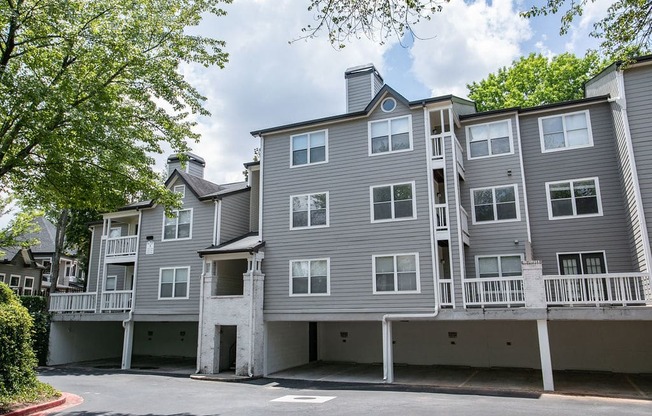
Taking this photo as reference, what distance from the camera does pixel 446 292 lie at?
1598 centimetres

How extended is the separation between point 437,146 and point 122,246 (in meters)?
16.2

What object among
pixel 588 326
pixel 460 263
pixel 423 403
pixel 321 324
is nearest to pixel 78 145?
pixel 423 403

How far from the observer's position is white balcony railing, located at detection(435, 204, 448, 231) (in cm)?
1651

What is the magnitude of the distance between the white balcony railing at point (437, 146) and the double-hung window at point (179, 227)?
1166 cm

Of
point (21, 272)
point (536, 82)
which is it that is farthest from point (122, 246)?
point (536, 82)

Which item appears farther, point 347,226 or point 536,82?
point 536,82

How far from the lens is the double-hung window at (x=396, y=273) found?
16562 mm

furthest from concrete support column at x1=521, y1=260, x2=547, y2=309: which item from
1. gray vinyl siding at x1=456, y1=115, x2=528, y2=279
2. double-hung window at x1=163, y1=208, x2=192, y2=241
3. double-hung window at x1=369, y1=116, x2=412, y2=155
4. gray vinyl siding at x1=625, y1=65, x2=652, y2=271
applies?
double-hung window at x1=163, y1=208, x2=192, y2=241

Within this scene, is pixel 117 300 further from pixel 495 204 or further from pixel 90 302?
pixel 495 204

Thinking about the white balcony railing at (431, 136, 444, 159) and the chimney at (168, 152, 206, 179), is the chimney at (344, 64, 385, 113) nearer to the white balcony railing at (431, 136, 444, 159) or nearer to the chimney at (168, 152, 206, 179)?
the white balcony railing at (431, 136, 444, 159)

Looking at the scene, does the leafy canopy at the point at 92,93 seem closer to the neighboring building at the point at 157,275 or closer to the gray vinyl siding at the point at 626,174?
the neighboring building at the point at 157,275

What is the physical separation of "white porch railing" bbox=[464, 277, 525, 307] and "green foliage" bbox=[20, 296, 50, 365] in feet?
65.4

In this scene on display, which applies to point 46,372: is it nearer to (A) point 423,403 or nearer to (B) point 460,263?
(A) point 423,403

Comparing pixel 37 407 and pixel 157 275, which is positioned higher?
pixel 157 275
